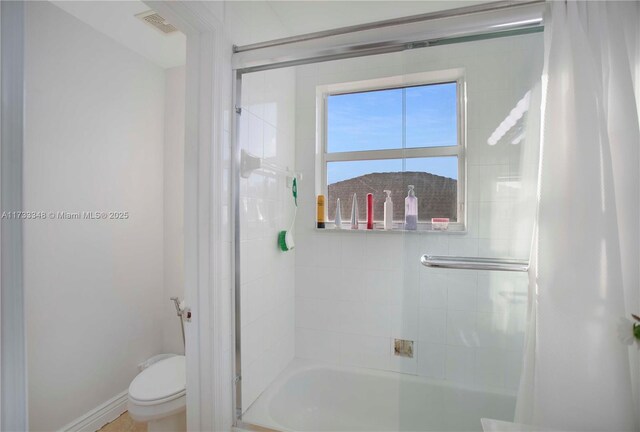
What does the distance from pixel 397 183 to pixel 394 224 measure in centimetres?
29

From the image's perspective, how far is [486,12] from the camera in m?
1.07

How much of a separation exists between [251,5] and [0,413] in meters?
1.76

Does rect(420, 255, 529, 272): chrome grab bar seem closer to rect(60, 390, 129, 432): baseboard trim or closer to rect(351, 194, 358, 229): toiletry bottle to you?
rect(351, 194, 358, 229): toiletry bottle

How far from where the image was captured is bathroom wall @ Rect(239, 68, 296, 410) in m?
1.48

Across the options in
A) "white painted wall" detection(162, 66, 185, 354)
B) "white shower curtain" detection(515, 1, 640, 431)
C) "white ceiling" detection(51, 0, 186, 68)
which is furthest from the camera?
"white painted wall" detection(162, 66, 185, 354)

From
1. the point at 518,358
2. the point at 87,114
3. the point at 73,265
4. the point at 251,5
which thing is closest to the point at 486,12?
the point at 251,5

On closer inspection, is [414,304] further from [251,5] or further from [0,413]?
[251,5]

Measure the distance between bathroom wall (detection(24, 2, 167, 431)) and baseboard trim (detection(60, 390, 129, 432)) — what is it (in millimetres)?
33

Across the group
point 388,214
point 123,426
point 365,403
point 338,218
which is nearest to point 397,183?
point 388,214

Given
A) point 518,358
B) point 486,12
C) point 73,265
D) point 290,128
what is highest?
point 486,12

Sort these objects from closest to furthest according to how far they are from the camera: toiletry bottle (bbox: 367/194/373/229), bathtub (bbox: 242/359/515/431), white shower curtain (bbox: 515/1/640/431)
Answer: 1. white shower curtain (bbox: 515/1/640/431)
2. bathtub (bbox: 242/359/515/431)
3. toiletry bottle (bbox: 367/194/373/229)

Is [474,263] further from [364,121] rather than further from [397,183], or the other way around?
[364,121]

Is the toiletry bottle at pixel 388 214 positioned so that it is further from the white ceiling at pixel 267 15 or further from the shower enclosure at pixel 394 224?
the white ceiling at pixel 267 15

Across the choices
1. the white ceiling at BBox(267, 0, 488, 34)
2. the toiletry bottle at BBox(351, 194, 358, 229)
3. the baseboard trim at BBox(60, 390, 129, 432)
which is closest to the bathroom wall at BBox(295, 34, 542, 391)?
the toiletry bottle at BBox(351, 194, 358, 229)
